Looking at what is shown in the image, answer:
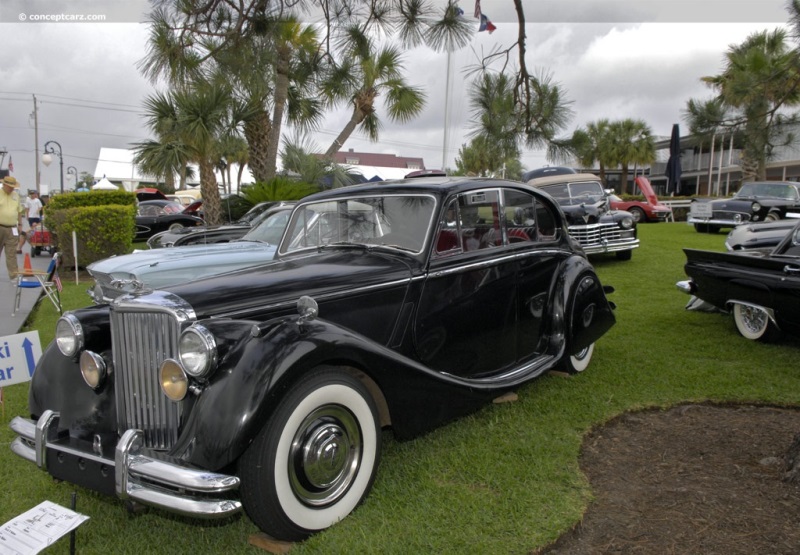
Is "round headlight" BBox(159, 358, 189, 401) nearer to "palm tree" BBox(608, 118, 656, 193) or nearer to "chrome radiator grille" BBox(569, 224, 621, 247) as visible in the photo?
"chrome radiator grille" BBox(569, 224, 621, 247)

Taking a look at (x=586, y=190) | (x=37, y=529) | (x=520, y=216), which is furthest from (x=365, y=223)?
(x=586, y=190)

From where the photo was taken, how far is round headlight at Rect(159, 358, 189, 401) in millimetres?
2584

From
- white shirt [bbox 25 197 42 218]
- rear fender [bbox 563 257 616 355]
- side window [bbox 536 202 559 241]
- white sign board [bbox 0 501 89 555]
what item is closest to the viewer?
white sign board [bbox 0 501 89 555]

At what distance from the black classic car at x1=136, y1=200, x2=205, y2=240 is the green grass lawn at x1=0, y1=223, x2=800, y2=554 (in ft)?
48.5

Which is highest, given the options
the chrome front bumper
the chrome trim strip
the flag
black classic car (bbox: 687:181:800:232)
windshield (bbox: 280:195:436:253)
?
the flag

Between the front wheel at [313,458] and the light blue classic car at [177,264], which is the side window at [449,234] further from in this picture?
the light blue classic car at [177,264]

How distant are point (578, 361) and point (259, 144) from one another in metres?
12.4

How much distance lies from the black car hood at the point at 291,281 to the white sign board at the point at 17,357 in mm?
1808

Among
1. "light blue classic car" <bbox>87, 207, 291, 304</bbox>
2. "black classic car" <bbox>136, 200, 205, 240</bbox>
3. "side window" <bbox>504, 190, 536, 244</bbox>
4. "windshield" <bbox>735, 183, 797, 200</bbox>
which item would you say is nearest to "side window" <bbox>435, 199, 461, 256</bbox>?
"side window" <bbox>504, 190, 536, 244</bbox>

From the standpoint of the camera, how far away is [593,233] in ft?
37.0

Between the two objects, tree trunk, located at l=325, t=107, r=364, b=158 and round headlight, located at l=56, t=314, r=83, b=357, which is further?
tree trunk, located at l=325, t=107, r=364, b=158

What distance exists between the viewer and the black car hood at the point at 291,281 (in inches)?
117

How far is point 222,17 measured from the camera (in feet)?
15.6

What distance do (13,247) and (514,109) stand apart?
28.5 feet
